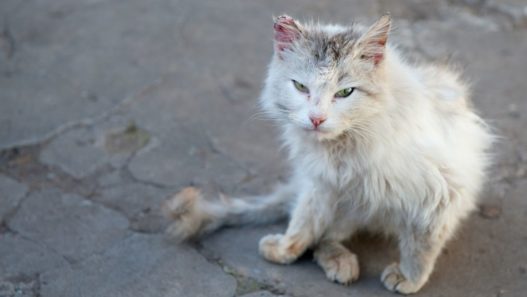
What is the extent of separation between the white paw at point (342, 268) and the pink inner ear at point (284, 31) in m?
0.88

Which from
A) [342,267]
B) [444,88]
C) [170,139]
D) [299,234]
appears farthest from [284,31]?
[170,139]

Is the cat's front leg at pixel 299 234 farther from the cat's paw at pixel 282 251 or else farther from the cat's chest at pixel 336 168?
the cat's chest at pixel 336 168

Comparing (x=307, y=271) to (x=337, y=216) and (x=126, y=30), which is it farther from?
(x=126, y=30)

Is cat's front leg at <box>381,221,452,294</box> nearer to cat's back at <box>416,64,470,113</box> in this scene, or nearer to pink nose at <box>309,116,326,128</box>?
cat's back at <box>416,64,470,113</box>

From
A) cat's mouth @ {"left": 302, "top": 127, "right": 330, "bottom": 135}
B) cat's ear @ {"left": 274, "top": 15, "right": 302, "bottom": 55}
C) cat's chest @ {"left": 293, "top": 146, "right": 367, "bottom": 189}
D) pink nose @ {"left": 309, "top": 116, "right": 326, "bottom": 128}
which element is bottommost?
cat's chest @ {"left": 293, "top": 146, "right": 367, "bottom": 189}

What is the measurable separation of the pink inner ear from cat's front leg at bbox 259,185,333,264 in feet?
2.05

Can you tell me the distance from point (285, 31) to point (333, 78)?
0.29m

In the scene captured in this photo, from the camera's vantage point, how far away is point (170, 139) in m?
3.83

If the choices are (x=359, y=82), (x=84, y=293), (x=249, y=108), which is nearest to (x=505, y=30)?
(x=249, y=108)

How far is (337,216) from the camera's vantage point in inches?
115

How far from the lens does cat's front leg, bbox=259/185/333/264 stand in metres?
2.93

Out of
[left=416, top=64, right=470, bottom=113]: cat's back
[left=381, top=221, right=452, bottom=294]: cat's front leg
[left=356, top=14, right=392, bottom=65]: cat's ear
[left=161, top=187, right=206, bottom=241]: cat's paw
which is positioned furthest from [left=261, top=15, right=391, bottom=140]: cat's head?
[left=161, top=187, right=206, bottom=241]: cat's paw

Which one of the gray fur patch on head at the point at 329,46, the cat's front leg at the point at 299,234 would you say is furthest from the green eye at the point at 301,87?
the cat's front leg at the point at 299,234

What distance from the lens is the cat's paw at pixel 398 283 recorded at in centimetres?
280
